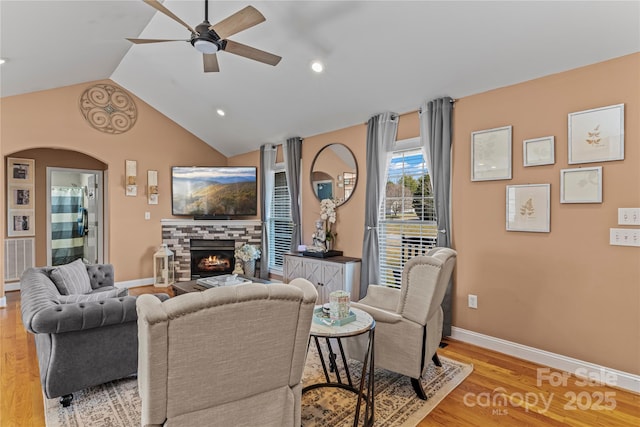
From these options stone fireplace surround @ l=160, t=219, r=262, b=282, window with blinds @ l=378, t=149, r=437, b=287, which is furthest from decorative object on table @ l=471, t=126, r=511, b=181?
stone fireplace surround @ l=160, t=219, r=262, b=282

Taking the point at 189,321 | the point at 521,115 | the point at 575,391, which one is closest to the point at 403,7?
the point at 521,115

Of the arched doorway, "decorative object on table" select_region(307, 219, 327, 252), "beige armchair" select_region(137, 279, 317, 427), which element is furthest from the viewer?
the arched doorway

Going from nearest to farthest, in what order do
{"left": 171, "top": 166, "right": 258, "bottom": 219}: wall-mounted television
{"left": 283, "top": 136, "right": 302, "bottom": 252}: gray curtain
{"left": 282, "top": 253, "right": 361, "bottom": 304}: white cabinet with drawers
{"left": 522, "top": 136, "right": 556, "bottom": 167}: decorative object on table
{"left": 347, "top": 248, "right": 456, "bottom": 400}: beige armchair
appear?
{"left": 347, "top": 248, "right": 456, "bottom": 400}: beige armchair → {"left": 522, "top": 136, "right": 556, "bottom": 167}: decorative object on table → {"left": 282, "top": 253, "right": 361, "bottom": 304}: white cabinet with drawers → {"left": 283, "top": 136, "right": 302, "bottom": 252}: gray curtain → {"left": 171, "top": 166, "right": 258, "bottom": 219}: wall-mounted television

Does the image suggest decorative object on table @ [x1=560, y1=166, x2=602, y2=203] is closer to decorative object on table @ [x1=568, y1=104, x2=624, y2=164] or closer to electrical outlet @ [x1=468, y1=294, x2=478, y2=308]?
decorative object on table @ [x1=568, y1=104, x2=624, y2=164]

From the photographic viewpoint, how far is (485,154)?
10.9 feet

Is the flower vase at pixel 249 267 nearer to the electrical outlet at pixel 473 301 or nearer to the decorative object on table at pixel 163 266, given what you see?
the decorative object on table at pixel 163 266

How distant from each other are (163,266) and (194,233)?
0.76 m

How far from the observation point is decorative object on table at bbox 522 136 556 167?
2.91 meters

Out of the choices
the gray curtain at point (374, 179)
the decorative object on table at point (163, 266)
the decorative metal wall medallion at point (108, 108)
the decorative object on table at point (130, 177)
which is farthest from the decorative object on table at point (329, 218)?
the decorative metal wall medallion at point (108, 108)

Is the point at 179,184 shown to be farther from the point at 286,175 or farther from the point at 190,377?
the point at 190,377

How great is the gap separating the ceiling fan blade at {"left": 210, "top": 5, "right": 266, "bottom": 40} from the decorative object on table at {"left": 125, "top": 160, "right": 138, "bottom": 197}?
4.15m

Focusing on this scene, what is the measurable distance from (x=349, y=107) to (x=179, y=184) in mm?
3751

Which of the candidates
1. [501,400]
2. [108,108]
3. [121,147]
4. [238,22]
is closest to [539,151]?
[501,400]

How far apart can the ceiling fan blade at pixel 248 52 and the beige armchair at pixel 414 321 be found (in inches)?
80.4
